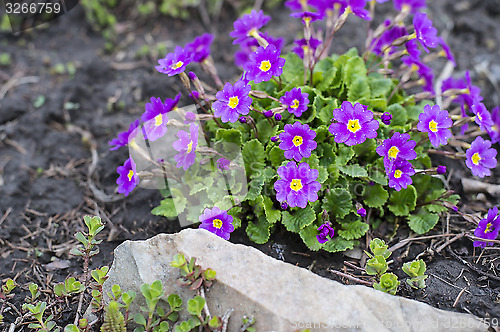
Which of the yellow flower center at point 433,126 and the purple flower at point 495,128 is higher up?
the yellow flower center at point 433,126

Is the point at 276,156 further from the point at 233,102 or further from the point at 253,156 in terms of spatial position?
the point at 233,102

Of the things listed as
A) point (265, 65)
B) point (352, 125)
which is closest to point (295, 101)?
point (265, 65)

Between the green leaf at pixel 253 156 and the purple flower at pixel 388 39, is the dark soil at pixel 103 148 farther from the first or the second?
the purple flower at pixel 388 39

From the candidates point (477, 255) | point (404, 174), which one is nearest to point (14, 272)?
point (404, 174)

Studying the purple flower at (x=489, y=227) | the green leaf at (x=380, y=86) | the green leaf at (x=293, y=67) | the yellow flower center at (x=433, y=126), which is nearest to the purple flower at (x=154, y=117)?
the green leaf at (x=293, y=67)

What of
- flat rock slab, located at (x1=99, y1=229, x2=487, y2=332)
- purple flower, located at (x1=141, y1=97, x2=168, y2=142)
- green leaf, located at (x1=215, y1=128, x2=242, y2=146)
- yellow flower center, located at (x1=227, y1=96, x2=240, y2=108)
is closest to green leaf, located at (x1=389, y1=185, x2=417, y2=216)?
flat rock slab, located at (x1=99, y1=229, x2=487, y2=332)

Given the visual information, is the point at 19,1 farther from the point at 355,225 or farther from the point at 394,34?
the point at 355,225
